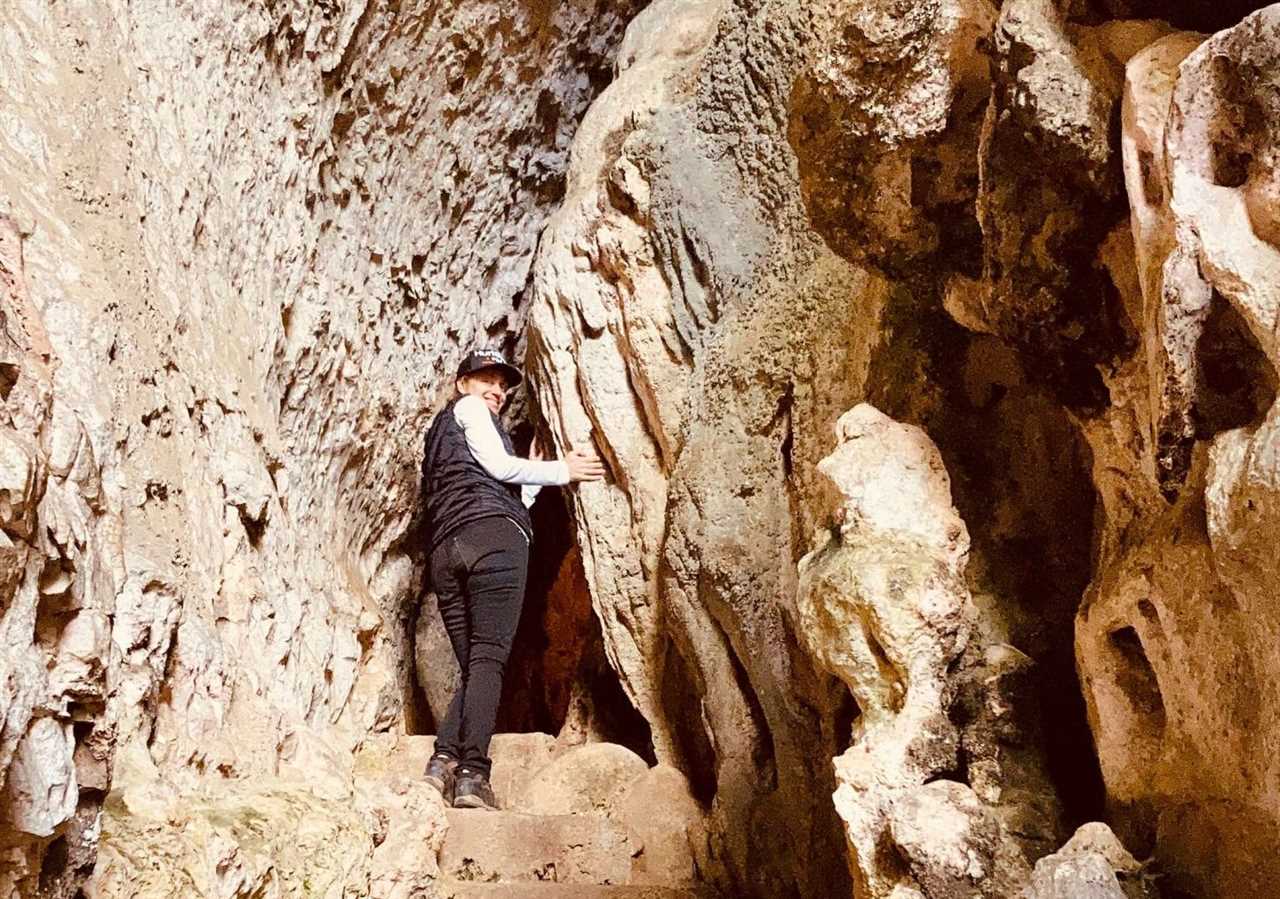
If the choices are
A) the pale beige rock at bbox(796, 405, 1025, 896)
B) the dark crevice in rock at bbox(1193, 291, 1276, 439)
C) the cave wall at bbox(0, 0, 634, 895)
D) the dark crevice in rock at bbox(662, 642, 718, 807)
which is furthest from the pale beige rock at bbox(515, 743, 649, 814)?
the dark crevice in rock at bbox(1193, 291, 1276, 439)

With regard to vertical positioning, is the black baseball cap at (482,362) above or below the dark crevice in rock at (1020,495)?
above

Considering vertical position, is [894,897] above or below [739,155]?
below

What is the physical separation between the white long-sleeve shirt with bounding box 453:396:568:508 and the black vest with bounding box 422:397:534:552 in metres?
0.03

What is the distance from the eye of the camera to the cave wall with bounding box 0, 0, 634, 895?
2232mm

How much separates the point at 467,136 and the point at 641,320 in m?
1.26

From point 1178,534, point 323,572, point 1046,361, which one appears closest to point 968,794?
point 1178,534

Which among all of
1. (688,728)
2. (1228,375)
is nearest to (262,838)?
(688,728)

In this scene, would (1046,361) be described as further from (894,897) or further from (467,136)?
(467,136)

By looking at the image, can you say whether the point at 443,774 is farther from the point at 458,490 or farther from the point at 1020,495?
the point at 1020,495

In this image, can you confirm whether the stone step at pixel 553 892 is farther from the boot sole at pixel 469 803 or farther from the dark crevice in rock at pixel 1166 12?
the dark crevice in rock at pixel 1166 12

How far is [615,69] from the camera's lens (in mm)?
4895

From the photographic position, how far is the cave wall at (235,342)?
2.23 metres

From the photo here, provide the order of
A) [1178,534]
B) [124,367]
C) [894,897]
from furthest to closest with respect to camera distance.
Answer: [124,367] < [894,897] < [1178,534]

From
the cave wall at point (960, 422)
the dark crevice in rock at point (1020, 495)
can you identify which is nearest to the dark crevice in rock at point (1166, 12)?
the cave wall at point (960, 422)
